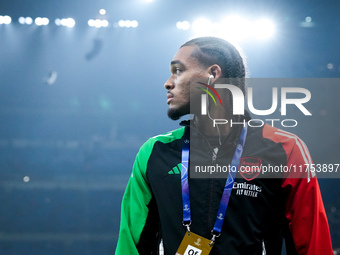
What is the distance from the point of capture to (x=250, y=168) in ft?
3.70

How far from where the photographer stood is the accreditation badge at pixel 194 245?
1021 millimetres

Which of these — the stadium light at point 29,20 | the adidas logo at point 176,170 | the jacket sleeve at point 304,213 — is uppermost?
the stadium light at point 29,20

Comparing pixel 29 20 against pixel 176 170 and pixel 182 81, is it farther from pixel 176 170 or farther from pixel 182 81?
pixel 176 170

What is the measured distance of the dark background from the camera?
2.93 meters

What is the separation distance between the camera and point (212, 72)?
4.18 feet

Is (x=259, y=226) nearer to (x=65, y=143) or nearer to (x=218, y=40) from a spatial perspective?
(x=218, y=40)

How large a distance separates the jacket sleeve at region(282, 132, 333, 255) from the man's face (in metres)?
0.44

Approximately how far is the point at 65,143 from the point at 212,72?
2.11m

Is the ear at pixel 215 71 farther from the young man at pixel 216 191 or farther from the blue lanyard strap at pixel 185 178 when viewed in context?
the blue lanyard strap at pixel 185 178

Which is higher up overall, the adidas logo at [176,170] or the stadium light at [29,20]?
the stadium light at [29,20]

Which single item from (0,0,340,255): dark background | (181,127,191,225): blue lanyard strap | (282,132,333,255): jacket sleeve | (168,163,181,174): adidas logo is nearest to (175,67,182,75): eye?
(181,127,191,225): blue lanyard strap

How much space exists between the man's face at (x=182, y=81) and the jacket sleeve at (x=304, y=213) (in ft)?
1.46

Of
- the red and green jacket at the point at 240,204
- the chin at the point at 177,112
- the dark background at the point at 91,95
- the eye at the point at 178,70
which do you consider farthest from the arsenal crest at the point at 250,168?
the dark background at the point at 91,95

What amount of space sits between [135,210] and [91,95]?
2032 mm
